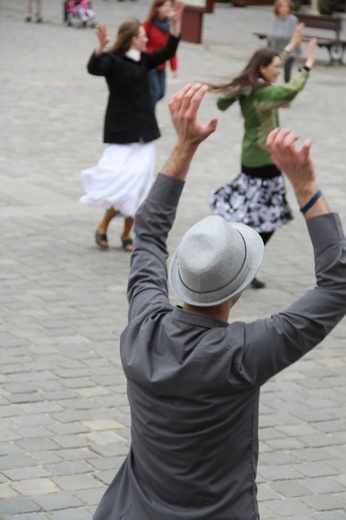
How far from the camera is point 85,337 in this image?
6.97 m

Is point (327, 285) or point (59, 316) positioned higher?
point (327, 285)

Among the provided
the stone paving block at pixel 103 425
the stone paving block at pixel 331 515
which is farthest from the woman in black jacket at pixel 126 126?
the stone paving block at pixel 331 515

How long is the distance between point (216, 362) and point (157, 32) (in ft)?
38.8

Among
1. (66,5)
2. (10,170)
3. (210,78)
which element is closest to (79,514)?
(10,170)

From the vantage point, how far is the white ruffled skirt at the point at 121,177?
9.02m

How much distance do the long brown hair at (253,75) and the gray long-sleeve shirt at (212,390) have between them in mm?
5423

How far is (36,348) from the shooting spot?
6.69 metres

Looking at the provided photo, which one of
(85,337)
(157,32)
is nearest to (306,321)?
(85,337)

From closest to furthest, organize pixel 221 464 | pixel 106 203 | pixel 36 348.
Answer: pixel 221 464
pixel 36 348
pixel 106 203

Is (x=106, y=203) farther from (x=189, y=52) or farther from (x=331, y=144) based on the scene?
(x=189, y=52)

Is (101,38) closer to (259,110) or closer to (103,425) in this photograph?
(259,110)

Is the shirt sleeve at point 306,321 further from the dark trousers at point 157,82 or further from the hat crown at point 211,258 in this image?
the dark trousers at point 157,82

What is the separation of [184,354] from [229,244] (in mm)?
280

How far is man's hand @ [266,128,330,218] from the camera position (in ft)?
8.65
